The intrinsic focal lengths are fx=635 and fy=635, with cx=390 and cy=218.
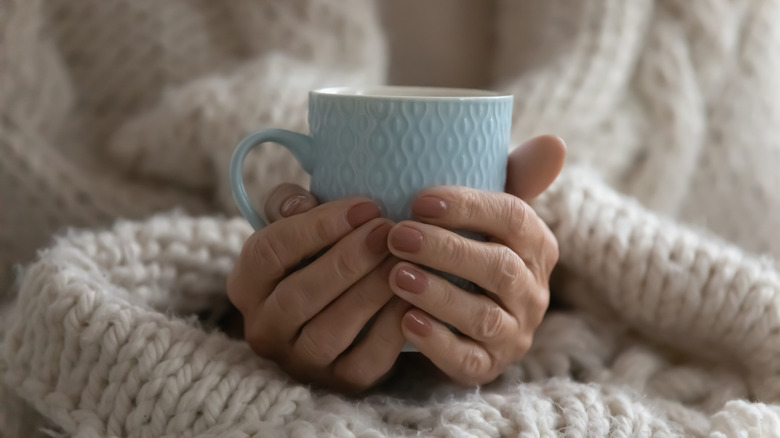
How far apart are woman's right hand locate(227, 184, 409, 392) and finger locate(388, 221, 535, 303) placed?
0.02m

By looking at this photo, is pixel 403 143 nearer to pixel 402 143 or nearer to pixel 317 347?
pixel 402 143

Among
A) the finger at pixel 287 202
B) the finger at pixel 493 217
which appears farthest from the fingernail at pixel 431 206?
the finger at pixel 287 202

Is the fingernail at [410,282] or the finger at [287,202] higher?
the finger at [287,202]

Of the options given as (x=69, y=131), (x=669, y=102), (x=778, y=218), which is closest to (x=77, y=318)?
(x=69, y=131)

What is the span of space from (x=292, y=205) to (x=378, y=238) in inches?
3.6

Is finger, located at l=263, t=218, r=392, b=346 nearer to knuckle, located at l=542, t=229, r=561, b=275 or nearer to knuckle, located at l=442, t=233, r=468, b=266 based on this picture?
knuckle, located at l=442, t=233, r=468, b=266

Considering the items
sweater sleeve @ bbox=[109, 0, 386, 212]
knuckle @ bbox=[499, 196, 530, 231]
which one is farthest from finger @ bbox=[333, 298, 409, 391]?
sweater sleeve @ bbox=[109, 0, 386, 212]

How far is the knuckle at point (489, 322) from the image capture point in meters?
0.50

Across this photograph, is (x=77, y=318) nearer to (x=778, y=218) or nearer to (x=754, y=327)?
(x=754, y=327)

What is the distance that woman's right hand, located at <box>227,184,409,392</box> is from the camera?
1.55 ft

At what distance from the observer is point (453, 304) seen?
1.58 feet

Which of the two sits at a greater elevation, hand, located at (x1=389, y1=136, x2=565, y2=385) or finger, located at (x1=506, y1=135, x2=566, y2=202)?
finger, located at (x1=506, y1=135, x2=566, y2=202)

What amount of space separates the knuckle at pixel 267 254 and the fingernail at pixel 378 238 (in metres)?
0.08

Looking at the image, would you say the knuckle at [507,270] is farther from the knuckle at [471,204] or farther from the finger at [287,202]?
the finger at [287,202]
